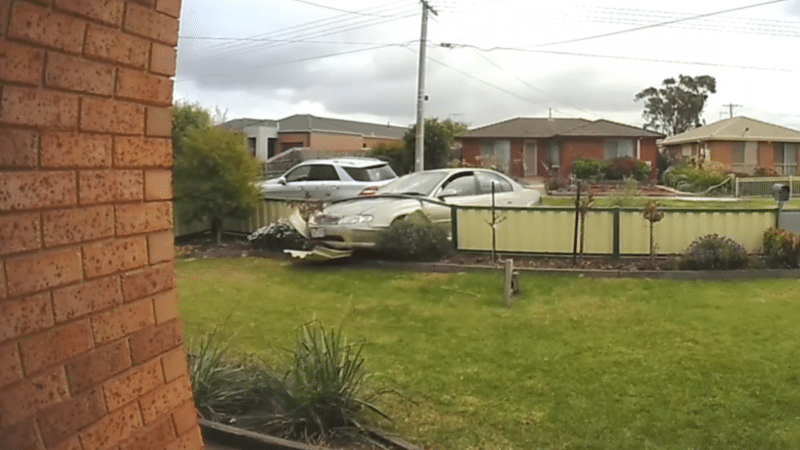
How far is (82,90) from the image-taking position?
6.32ft

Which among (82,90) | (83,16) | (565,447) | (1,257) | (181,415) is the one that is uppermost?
(83,16)

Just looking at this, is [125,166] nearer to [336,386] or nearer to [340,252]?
[336,386]

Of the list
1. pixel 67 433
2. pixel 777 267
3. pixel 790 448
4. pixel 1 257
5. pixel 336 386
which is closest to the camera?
pixel 1 257

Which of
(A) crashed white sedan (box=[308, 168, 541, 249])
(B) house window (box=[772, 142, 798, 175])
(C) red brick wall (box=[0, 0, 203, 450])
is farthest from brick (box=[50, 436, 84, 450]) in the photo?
(B) house window (box=[772, 142, 798, 175])

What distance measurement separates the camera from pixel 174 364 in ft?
7.59

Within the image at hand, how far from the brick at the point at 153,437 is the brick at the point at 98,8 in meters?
1.16

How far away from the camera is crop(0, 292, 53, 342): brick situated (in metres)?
1.69

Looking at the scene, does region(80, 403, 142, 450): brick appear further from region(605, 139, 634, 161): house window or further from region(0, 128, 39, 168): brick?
region(605, 139, 634, 161): house window

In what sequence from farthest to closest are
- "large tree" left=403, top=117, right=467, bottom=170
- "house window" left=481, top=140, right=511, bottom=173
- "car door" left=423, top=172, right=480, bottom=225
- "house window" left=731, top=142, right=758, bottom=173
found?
"house window" left=481, top=140, right=511, bottom=173, "house window" left=731, top=142, right=758, bottom=173, "large tree" left=403, top=117, right=467, bottom=170, "car door" left=423, top=172, right=480, bottom=225

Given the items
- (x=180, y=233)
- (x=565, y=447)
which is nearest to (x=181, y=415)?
(x=565, y=447)

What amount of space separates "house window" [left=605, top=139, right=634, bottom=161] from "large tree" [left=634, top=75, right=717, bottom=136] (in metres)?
17.7

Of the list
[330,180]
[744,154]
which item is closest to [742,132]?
[744,154]

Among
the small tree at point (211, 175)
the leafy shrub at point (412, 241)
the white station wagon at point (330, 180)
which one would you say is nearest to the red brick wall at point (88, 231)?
the leafy shrub at point (412, 241)

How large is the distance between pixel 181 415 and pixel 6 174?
99 cm
